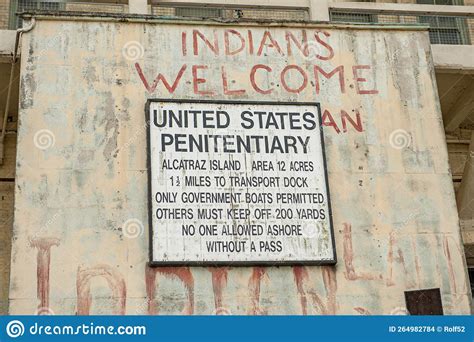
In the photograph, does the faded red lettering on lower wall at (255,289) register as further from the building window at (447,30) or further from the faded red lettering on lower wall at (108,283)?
the building window at (447,30)

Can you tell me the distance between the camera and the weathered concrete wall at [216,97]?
10852mm

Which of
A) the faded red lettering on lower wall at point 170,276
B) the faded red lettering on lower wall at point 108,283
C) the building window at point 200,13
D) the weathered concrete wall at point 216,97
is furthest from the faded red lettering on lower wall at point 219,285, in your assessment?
the building window at point 200,13

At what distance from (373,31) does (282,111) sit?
2.08 metres

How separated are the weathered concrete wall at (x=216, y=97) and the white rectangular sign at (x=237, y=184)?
185 mm

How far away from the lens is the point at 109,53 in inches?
479

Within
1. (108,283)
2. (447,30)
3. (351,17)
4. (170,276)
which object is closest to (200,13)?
(351,17)

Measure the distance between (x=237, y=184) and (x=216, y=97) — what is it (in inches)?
54.4

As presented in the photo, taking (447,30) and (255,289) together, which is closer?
(255,289)

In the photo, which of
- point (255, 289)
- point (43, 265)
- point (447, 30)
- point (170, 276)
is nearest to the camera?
point (43, 265)

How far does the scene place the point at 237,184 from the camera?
11.5 metres

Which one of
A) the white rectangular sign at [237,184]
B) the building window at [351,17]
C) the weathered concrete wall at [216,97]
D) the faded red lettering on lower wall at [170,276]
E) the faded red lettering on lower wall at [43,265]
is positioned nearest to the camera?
the faded red lettering on lower wall at [43,265]

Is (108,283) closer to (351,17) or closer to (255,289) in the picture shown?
(255,289)
